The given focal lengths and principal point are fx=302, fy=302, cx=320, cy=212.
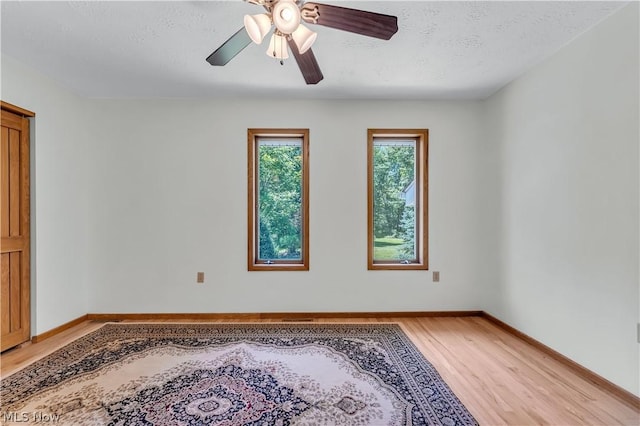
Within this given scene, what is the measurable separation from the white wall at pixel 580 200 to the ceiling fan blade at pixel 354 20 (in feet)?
5.38

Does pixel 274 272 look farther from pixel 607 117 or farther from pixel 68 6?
pixel 607 117

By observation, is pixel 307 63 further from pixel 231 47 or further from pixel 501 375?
pixel 501 375

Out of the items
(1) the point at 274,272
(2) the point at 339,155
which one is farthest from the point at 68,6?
(1) the point at 274,272

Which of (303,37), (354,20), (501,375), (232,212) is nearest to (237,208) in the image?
(232,212)

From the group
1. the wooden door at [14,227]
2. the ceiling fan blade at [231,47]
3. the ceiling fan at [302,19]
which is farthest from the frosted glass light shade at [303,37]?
the wooden door at [14,227]

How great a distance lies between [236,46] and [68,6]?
3.82ft

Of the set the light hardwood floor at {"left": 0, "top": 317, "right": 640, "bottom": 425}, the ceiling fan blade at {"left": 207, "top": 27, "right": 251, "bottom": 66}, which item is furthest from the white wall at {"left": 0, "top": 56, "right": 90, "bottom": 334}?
the ceiling fan blade at {"left": 207, "top": 27, "right": 251, "bottom": 66}

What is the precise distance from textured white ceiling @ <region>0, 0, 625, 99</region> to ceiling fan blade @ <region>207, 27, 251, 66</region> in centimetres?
33

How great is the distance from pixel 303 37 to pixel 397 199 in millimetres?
2349

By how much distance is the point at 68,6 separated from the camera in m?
1.92

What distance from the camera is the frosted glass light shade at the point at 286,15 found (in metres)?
1.47

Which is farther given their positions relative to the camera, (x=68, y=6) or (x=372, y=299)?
(x=372, y=299)

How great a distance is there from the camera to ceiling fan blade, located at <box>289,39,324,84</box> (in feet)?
5.82

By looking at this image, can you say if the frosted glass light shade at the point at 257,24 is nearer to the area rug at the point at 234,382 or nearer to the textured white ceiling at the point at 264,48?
the textured white ceiling at the point at 264,48
